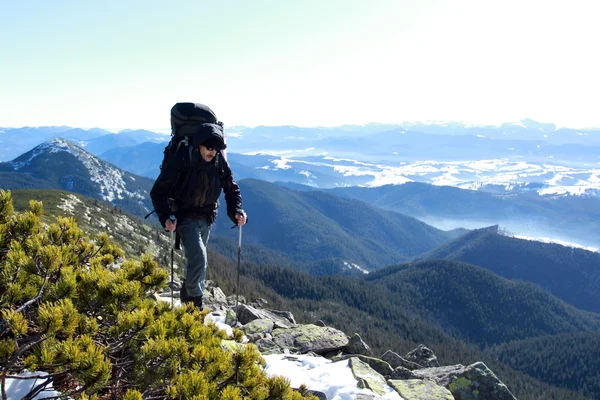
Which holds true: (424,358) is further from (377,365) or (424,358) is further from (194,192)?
(194,192)

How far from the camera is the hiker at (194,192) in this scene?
9.12 meters

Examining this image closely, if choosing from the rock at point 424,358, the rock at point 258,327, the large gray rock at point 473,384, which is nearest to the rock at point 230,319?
the rock at point 258,327

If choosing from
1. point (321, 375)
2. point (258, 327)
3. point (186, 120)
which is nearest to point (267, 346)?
point (258, 327)

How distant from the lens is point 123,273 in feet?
20.9

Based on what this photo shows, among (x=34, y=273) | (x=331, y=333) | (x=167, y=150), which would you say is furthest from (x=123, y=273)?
(x=331, y=333)

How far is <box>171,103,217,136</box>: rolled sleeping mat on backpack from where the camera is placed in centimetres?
991

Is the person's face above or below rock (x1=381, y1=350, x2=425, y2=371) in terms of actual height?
above

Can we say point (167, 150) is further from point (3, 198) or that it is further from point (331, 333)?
point (331, 333)

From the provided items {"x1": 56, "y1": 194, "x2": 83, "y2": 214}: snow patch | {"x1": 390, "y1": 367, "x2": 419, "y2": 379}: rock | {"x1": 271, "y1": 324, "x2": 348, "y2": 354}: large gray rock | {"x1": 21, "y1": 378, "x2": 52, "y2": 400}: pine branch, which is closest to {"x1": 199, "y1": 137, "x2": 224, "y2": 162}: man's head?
{"x1": 21, "y1": 378, "x2": 52, "y2": 400}: pine branch

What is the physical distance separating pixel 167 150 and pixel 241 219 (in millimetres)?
2508

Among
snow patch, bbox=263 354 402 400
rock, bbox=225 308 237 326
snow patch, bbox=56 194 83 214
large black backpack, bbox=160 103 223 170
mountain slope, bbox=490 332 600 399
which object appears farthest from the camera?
mountain slope, bbox=490 332 600 399

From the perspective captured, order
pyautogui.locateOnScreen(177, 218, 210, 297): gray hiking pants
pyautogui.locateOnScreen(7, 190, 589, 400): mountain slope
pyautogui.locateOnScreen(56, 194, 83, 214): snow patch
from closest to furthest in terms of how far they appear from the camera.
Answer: pyautogui.locateOnScreen(177, 218, 210, 297): gray hiking pants, pyautogui.locateOnScreen(7, 190, 589, 400): mountain slope, pyautogui.locateOnScreen(56, 194, 83, 214): snow patch

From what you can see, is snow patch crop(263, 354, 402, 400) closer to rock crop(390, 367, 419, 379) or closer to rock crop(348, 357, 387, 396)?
rock crop(348, 357, 387, 396)

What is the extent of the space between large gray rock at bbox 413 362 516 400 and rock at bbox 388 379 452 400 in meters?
1.04
